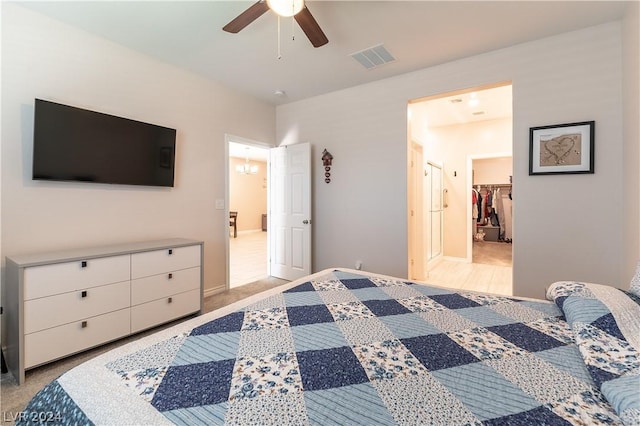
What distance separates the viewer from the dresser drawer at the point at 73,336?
187 centimetres

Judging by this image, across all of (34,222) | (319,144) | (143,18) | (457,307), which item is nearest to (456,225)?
(319,144)

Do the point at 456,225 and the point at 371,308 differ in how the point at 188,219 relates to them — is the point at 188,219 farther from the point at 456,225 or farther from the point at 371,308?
the point at 456,225

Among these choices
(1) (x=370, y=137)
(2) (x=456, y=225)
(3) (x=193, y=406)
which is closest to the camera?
(3) (x=193, y=406)

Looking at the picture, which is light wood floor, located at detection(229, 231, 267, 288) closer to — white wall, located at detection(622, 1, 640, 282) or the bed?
the bed

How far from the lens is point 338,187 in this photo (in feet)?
12.8

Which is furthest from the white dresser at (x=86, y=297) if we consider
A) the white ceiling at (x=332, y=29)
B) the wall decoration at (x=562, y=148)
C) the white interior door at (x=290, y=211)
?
the wall decoration at (x=562, y=148)

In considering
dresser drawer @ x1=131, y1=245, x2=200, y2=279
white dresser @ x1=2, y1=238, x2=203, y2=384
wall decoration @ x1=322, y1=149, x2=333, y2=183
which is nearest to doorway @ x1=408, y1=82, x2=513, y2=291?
wall decoration @ x1=322, y1=149, x2=333, y2=183

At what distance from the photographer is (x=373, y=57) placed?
2920 mm

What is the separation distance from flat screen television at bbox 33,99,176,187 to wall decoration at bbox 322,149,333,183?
185 centimetres

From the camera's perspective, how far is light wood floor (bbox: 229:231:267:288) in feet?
13.9

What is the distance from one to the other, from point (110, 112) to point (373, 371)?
308 cm

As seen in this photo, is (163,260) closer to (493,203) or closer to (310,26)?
(310,26)

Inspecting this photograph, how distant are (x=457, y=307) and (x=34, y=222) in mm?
3015

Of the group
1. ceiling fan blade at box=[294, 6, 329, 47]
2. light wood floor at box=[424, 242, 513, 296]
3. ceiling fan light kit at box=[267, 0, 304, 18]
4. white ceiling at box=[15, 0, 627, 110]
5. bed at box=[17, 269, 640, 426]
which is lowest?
light wood floor at box=[424, 242, 513, 296]
